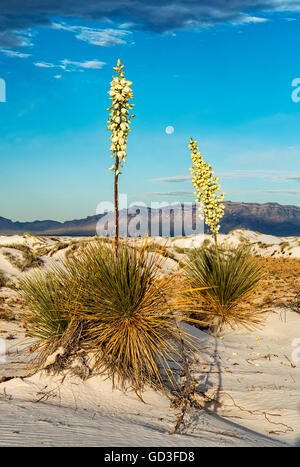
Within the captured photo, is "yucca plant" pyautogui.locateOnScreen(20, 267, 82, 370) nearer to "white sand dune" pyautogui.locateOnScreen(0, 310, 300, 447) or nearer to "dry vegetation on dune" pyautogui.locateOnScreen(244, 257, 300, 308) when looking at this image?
"white sand dune" pyautogui.locateOnScreen(0, 310, 300, 447)

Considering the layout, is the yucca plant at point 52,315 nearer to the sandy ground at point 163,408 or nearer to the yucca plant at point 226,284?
the sandy ground at point 163,408

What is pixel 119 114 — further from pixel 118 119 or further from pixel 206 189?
pixel 206 189

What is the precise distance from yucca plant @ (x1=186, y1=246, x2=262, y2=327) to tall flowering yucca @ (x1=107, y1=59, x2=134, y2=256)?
11.4 feet

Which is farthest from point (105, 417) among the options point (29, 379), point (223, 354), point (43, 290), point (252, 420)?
point (223, 354)

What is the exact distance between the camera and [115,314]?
436 cm

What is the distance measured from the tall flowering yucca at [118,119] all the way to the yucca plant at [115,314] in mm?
415

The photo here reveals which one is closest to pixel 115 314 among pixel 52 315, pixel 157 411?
pixel 52 315

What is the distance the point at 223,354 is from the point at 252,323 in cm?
183

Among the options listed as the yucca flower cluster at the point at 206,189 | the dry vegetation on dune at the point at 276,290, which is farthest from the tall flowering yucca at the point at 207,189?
the dry vegetation on dune at the point at 276,290

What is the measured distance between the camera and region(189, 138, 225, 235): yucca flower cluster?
7051 millimetres

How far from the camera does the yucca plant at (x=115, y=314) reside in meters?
4.29

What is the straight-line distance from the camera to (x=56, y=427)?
3.21 m

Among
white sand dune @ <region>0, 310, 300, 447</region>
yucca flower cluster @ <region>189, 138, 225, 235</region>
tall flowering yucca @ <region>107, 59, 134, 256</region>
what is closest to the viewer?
white sand dune @ <region>0, 310, 300, 447</region>

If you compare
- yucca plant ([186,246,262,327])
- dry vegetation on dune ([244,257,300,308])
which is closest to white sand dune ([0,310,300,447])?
yucca plant ([186,246,262,327])
